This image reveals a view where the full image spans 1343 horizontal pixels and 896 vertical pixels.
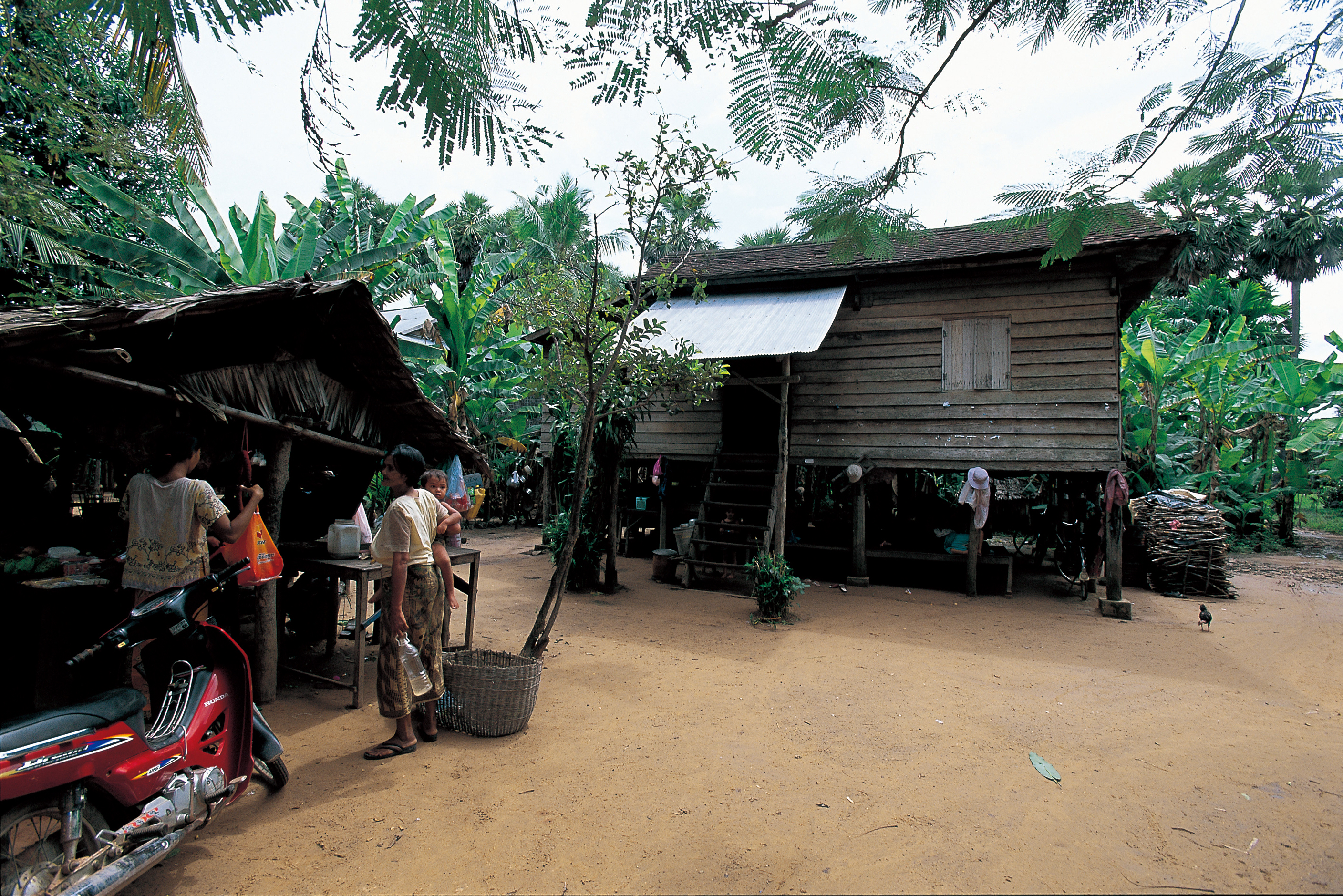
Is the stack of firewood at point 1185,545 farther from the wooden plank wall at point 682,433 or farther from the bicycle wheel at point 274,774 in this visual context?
the bicycle wheel at point 274,774

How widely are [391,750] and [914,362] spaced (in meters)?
9.26

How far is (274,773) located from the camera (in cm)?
363

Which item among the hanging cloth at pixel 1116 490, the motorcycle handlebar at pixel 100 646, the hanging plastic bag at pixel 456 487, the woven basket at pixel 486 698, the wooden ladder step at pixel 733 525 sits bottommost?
the woven basket at pixel 486 698

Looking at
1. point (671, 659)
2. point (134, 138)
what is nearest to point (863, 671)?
point (671, 659)

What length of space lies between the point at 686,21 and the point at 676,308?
365 inches

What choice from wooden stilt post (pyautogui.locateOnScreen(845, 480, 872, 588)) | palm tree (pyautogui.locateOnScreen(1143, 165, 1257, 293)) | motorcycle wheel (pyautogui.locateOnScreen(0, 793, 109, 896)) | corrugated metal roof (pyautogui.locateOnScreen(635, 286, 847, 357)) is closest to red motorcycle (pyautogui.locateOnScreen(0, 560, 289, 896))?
motorcycle wheel (pyautogui.locateOnScreen(0, 793, 109, 896))

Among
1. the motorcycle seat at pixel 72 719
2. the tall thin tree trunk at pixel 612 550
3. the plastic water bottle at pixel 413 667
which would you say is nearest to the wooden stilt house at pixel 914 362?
the tall thin tree trunk at pixel 612 550

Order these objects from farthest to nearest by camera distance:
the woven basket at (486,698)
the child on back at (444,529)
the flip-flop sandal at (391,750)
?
the woven basket at (486,698) → the child on back at (444,529) → the flip-flop sandal at (391,750)

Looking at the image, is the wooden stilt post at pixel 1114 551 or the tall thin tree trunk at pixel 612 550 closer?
the wooden stilt post at pixel 1114 551

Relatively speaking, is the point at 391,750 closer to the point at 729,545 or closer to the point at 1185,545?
the point at 729,545

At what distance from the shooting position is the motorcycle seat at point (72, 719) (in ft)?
7.22

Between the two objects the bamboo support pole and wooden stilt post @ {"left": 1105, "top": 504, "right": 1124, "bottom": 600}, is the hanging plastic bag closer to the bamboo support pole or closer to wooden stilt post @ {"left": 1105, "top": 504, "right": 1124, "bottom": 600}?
the bamboo support pole

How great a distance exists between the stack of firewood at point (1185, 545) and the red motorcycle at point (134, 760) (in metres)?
12.4

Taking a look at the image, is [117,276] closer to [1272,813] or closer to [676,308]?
[676,308]
